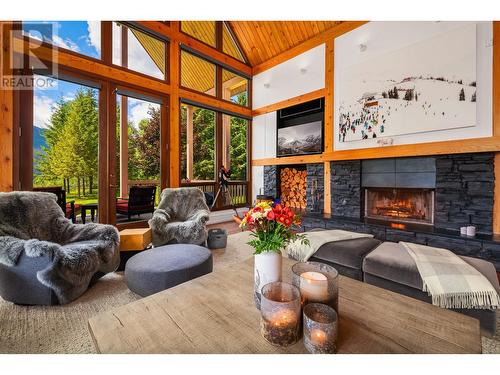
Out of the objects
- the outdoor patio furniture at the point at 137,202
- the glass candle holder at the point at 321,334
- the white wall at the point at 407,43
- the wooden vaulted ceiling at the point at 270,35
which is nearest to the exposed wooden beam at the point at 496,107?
the white wall at the point at 407,43

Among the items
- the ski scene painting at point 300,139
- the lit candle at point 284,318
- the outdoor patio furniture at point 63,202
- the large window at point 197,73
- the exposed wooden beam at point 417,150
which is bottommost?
the lit candle at point 284,318

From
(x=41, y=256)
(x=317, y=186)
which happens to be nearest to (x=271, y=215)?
(x=41, y=256)

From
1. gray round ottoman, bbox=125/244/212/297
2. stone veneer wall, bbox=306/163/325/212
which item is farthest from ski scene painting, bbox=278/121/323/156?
gray round ottoman, bbox=125/244/212/297

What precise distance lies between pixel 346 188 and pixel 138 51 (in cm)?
442

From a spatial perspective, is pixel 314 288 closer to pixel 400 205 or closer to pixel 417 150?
pixel 417 150

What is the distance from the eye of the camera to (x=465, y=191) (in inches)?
110

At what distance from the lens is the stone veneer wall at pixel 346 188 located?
148 inches

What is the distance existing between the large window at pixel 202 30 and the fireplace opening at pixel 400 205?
469 centimetres

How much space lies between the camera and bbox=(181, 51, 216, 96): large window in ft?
15.0

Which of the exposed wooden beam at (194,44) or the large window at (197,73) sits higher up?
the exposed wooden beam at (194,44)

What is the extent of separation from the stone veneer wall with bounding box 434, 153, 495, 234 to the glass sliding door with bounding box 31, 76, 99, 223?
16.5ft

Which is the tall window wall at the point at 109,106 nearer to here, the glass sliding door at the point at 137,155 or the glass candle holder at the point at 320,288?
the glass sliding door at the point at 137,155
